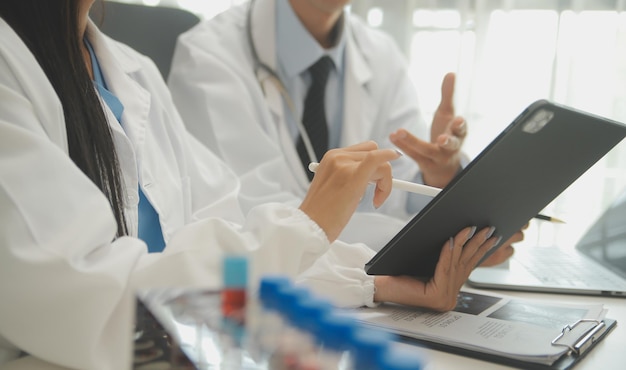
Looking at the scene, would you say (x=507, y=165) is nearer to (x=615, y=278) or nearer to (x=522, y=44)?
(x=615, y=278)

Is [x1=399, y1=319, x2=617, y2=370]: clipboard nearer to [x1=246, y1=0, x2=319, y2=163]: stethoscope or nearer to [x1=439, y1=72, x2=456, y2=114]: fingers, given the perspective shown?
[x1=439, y1=72, x2=456, y2=114]: fingers

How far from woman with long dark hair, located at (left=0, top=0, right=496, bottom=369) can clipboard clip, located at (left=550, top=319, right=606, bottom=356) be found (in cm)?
13

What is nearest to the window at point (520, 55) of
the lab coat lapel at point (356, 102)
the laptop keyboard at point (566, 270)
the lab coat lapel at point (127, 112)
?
the lab coat lapel at point (356, 102)

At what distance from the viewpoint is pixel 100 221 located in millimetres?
562

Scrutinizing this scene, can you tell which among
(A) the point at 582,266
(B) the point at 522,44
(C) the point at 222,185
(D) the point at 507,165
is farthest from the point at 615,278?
(B) the point at 522,44

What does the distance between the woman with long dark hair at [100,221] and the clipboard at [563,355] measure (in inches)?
4.0

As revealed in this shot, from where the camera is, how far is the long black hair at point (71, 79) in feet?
2.25

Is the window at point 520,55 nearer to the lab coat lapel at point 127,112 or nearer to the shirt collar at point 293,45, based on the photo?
the shirt collar at point 293,45

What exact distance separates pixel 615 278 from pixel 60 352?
2.63ft

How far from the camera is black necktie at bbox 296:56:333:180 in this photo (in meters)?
1.39

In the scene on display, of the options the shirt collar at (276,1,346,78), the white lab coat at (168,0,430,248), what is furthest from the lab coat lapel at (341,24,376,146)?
the shirt collar at (276,1,346,78)

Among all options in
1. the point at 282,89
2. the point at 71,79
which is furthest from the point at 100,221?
the point at 282,89

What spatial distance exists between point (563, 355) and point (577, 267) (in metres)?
0.46

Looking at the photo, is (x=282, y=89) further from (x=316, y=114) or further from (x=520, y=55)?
(x=520, y=55)
